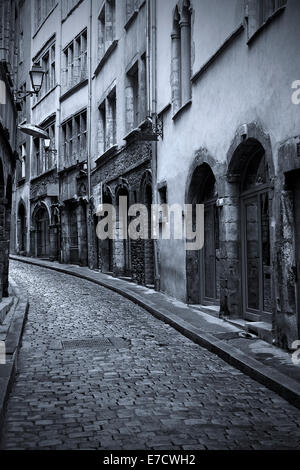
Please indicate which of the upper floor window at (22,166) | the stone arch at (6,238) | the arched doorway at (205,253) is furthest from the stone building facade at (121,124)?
the upper floor window at (22,166)

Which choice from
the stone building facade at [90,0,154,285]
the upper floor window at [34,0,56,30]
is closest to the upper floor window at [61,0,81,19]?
the upper floor window at [34,0,56,30]

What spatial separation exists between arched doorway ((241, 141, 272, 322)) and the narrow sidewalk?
0.53m

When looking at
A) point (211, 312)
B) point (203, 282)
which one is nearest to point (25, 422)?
point (211, 312)

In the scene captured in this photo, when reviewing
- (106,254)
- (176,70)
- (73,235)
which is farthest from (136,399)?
(73,235)

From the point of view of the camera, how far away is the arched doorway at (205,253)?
1062 centimetres

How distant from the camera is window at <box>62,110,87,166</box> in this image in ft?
73.2

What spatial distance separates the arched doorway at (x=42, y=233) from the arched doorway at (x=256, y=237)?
18.6 m

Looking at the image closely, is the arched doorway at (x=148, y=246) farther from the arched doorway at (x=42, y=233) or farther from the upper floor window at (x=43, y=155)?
the arched doorway at (x=42, y=233)

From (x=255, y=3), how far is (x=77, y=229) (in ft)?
53.4

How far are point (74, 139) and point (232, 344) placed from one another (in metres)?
17.0

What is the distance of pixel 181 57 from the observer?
12148 millimetres

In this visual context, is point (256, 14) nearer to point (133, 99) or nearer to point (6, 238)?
point (6, 238)

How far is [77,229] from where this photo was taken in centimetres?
2336

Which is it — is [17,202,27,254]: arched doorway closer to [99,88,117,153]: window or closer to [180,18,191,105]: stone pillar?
[99,88,117,153]: window
